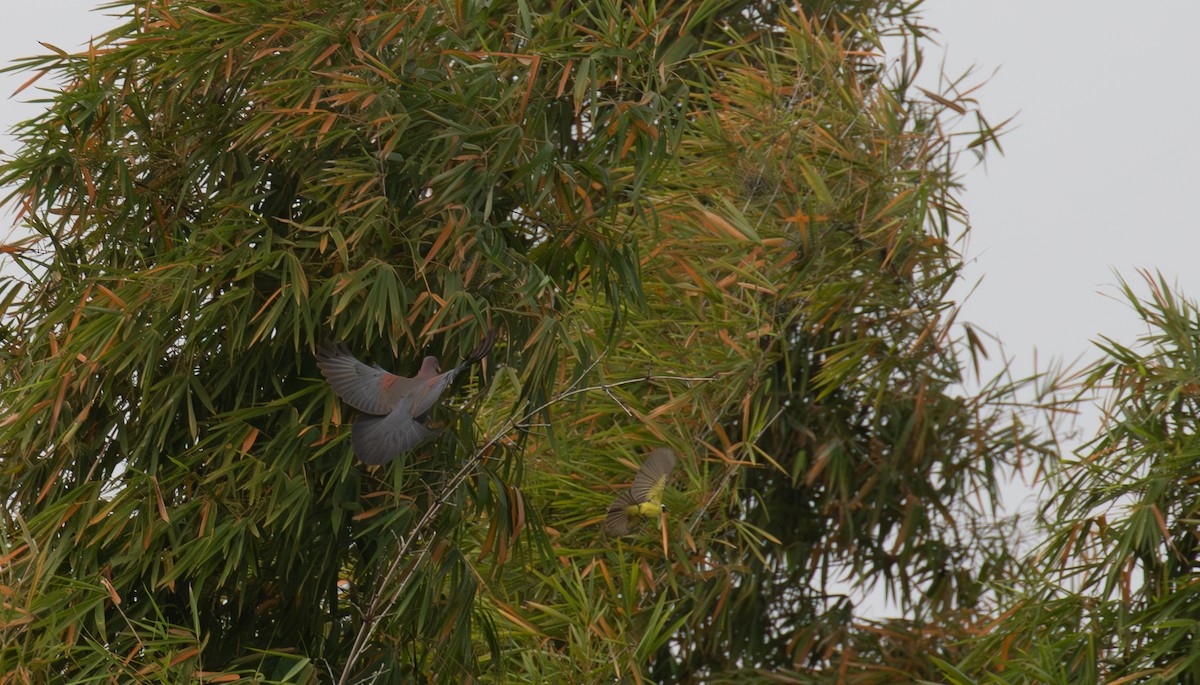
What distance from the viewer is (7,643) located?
2229mm

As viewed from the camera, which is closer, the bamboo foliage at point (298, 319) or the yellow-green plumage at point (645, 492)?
the bamboo foliage at point (298, 319)

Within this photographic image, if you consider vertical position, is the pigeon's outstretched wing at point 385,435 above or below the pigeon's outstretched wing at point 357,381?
below

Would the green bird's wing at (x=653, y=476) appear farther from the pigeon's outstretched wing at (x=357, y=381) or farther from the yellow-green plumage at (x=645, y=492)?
the pigeon's outstretched wing at (x=357, y=381)

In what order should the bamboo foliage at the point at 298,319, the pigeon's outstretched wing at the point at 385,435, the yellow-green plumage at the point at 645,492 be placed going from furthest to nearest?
the yellow-green plumage at the point at 645,492
the bamboo foliage at the point at 298,319
the pigeon's outstretched wing at the point at 385,435

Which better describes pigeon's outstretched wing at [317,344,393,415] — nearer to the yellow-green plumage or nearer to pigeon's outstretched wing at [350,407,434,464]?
pigeon's outstretched wing at [350,407,434,464]

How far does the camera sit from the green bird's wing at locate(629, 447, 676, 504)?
9.30 feet

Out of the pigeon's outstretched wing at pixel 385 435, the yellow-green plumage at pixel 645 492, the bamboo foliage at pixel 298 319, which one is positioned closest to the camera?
the pigeon's outstretched wing at pixel 385 435

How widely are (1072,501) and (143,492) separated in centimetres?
196

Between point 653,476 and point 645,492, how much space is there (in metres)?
0.05

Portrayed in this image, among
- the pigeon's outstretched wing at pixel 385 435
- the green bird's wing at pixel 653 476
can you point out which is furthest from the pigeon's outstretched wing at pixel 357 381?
the green bird's wing at pixel 653 476

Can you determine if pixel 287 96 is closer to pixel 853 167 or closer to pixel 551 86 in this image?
pixel 551 86

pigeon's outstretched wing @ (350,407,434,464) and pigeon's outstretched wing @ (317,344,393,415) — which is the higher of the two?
pigeon's outstretched wing @ (317,344,393,415)

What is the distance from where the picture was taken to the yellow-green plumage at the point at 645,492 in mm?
2832

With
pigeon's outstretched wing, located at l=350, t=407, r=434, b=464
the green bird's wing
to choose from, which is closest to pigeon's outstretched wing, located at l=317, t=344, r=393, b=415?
pigeon's outstretched wing, located at l=350, t=407, r=434, b=464
